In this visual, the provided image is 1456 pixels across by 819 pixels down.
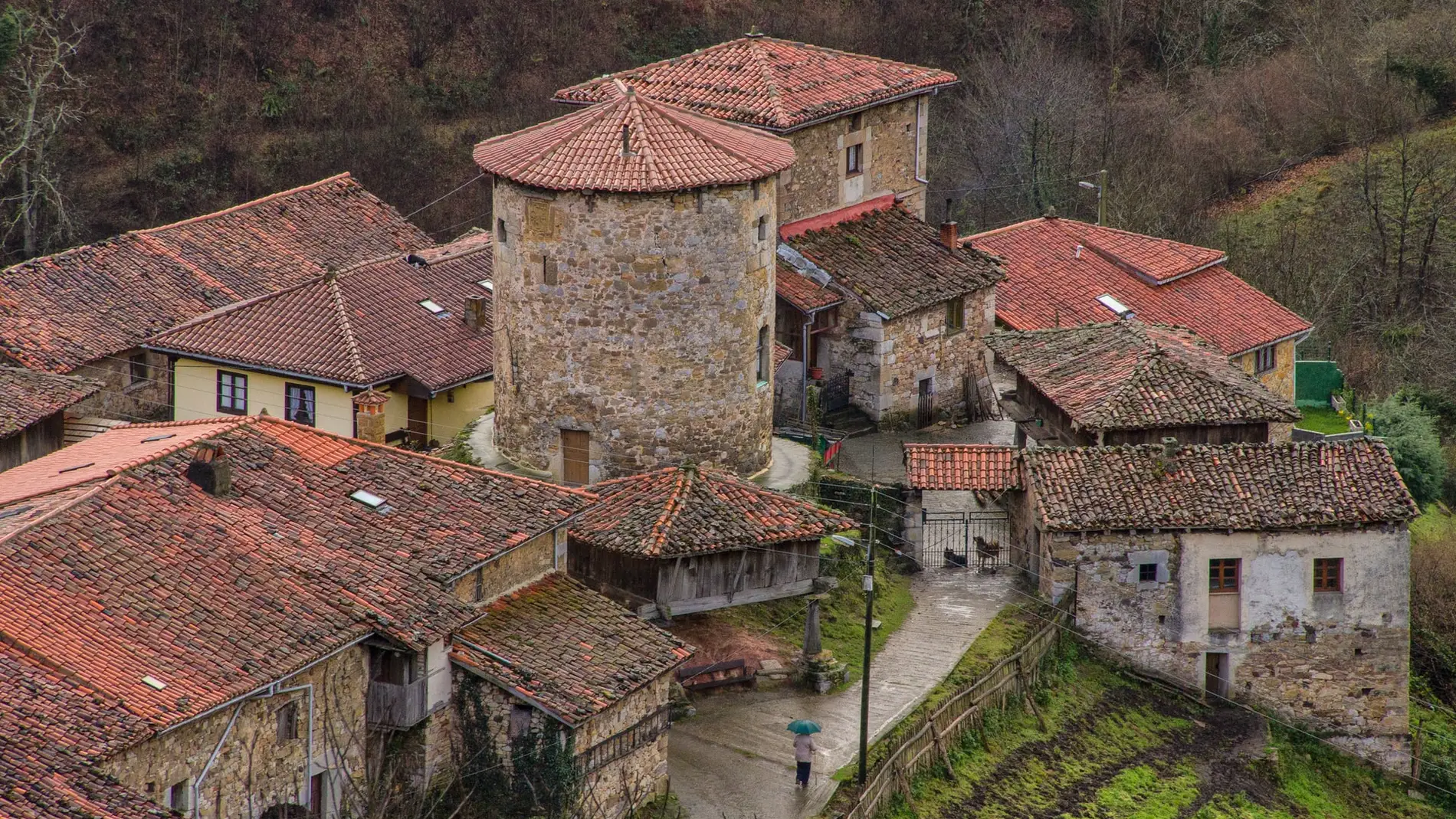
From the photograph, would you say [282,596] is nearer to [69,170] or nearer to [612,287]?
[612,287]

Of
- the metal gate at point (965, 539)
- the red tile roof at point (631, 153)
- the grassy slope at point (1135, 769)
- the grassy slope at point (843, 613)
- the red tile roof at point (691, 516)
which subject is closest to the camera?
the grassy slope at point (1135, 769)

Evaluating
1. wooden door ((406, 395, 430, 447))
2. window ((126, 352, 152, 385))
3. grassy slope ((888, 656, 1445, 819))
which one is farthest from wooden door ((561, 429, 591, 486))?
window ((126, 352, 152, 385))

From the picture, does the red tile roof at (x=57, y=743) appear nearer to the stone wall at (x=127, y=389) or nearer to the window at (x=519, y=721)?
the window at (x=519, y=721)

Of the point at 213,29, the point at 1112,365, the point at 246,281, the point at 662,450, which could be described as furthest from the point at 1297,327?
the point at 213,29

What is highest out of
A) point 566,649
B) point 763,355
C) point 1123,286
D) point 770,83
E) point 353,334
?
point 770,83

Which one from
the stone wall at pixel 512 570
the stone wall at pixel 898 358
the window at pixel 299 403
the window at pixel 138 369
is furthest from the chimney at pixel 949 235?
the window at pixel 138 369

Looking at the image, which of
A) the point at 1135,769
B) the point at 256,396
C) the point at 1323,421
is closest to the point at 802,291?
the point at 256,396

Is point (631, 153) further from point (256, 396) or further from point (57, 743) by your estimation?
point (57, 743)
